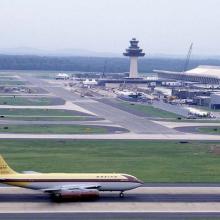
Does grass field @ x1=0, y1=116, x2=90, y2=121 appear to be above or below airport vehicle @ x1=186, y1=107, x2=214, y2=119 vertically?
below

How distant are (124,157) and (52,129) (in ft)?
120

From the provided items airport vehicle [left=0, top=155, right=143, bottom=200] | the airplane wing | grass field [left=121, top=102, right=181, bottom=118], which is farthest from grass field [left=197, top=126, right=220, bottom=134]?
the airplane wing

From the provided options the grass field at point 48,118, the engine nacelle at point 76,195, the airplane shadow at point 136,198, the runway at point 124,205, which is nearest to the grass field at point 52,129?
the grass field at point 48,118

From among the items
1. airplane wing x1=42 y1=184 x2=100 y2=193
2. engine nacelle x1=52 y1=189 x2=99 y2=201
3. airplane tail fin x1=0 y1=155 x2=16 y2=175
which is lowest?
engine nacelle x1=52 y1=189 x2=99 y2=201

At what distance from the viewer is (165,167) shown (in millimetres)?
96188

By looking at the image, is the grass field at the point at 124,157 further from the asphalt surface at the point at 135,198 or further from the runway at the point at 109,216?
the runway at the point at 109,216

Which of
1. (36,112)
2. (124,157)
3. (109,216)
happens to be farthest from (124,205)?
(36,112)

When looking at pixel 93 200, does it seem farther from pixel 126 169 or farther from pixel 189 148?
pixel 189 148

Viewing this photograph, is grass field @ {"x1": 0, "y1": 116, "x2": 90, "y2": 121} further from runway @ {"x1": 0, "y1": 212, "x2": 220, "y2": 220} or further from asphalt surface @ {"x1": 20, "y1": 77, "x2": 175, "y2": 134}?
runway @ {"x1": 0, "y1": 212, "x2": 220, "y2": 220}

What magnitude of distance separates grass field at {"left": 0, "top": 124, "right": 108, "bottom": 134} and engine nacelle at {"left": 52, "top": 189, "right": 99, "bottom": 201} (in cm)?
5994

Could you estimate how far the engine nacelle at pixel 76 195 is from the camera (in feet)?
240

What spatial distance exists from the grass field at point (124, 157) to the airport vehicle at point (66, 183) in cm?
1071

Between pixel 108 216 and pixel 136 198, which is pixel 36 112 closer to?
pixel 136 198

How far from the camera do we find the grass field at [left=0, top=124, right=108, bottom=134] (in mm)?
133625
